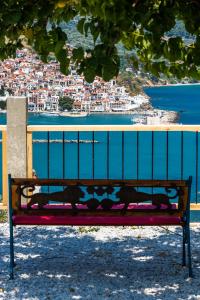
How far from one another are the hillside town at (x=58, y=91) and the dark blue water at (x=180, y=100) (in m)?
4.92

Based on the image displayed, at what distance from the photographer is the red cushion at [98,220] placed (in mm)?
5348

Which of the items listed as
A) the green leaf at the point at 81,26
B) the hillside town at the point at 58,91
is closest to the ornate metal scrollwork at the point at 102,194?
the green leaf at the point at 81,26

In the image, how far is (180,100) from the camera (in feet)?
368

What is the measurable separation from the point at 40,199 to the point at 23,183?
209 mm

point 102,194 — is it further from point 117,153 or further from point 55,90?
point 55,90

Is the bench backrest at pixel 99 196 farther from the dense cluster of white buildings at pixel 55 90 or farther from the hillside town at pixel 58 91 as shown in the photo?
the dense cluster of white buildings at pixel 55 90

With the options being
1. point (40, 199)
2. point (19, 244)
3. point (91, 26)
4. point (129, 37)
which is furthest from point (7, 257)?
point (91, 26)

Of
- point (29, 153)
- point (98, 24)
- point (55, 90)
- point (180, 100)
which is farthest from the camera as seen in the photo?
point (180, 100)

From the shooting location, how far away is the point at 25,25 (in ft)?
14.8

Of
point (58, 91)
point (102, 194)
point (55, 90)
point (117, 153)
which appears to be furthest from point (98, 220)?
point (58, 91)

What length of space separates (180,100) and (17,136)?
106070 millimetres

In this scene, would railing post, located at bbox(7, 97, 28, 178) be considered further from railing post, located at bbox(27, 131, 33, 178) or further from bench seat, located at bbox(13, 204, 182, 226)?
bench seat, located at bbox(13, 204, 182, 226)

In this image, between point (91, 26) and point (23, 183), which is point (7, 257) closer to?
point (23, 183)

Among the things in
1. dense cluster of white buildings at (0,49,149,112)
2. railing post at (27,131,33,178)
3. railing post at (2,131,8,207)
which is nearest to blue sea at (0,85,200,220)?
dense cluster of white buildings at (0,49,149,112)
